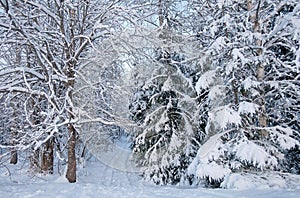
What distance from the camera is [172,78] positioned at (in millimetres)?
10641

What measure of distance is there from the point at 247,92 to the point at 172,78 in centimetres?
337

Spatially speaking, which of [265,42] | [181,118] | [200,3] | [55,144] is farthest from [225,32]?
[55,144]

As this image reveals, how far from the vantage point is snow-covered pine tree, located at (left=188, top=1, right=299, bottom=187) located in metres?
6.82

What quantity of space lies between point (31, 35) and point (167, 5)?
5026 millimetres

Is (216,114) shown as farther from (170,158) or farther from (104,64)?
(170,158)

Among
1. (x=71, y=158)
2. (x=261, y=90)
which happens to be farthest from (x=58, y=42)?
(x=261, y=90)

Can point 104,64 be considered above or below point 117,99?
above

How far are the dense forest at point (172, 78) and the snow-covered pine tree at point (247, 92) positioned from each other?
0.03m

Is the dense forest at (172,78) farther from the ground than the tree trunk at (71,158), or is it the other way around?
the dense forest at (172,78)

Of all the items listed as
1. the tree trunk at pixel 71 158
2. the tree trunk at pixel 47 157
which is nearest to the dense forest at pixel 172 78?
the tree trunk at pixel 71 158

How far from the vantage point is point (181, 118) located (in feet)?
34.5

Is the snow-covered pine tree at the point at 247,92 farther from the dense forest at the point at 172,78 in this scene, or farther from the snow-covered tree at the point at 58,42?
the snow-covered tree at the point at 58,42

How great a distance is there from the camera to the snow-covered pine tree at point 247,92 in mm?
6824

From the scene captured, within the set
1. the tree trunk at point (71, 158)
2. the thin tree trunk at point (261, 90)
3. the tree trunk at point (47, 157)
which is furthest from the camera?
the tree trunk at point (47, 157)
